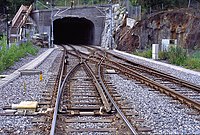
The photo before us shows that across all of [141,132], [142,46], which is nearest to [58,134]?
[141,132]

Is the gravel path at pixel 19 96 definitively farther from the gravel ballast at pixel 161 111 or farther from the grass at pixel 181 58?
the grass at pixel 181 58

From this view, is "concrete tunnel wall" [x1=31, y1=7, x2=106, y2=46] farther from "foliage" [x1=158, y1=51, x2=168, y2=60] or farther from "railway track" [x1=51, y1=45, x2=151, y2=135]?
"railway track" [x1=51, y1=45, x2=151, y2=135]

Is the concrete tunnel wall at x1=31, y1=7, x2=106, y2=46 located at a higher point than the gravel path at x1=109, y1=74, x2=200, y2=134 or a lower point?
higher

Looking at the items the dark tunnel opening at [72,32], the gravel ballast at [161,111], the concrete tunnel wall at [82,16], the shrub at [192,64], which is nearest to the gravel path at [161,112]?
the gravel ballast at [161,111]

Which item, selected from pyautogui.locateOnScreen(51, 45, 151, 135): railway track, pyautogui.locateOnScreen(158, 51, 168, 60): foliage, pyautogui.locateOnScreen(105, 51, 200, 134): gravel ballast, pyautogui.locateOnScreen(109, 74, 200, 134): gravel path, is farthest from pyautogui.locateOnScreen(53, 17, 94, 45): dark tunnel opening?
pyautogui.locateOnScreen(51, 45, 151, 135): railway track

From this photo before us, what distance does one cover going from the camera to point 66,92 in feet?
33.3

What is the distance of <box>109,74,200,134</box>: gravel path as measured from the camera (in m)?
6.57

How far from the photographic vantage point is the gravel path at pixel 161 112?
657 centimetres

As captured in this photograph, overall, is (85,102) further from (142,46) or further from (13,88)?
(142,46)

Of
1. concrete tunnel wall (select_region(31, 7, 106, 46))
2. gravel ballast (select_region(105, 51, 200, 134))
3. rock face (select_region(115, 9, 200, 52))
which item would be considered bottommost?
gravel ballast (select_region(105, 51, 200, 134))

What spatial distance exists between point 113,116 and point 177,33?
21.7 meters

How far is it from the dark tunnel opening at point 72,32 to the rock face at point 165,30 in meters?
19.3

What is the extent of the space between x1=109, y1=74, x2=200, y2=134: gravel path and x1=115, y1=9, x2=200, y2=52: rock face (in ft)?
54.0

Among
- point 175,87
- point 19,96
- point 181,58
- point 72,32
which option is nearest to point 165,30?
point 181,58
